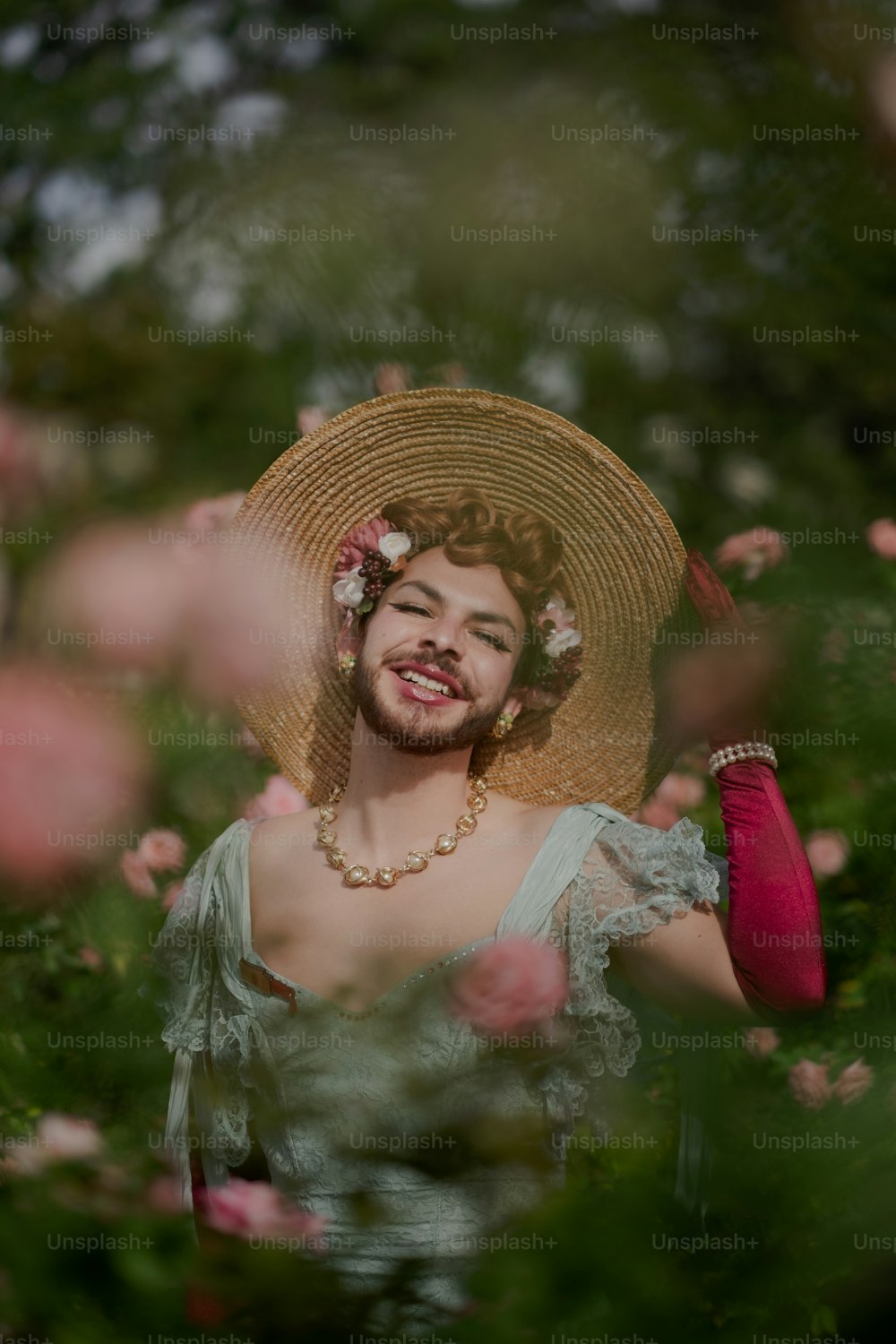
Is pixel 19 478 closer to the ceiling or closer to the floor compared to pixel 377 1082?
closer to the ceiling

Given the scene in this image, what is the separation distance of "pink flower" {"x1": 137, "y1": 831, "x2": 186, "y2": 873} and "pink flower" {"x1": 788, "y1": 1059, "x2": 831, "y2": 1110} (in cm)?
119

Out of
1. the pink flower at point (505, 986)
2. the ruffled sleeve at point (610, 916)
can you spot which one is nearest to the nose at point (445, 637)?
the ruffled sleeve at point (610, 916)

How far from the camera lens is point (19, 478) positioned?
1.76 m

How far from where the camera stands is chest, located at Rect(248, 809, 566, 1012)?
1802mm

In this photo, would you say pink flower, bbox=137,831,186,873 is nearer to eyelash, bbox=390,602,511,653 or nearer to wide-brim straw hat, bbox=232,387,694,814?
wide-brim straw hat, bbox=232,387,694,814

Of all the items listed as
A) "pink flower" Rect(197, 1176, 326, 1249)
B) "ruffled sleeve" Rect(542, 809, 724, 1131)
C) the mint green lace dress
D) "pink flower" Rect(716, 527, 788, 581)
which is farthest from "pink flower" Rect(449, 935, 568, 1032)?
"pink flower" Rect(716, 527, 788, 581)

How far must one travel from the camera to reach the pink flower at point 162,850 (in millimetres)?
2215

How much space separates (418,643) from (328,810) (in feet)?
1.17

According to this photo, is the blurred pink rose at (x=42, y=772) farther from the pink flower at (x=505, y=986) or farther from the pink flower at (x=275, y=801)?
the pink flower at (x=275, y=801)

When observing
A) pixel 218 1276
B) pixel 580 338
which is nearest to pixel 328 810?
pixel 580 338

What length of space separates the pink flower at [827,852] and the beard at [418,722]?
0.67 m

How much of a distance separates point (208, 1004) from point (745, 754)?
98cm

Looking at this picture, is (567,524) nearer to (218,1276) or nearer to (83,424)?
(83,424)

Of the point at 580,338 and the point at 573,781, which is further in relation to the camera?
the point at 580,338
